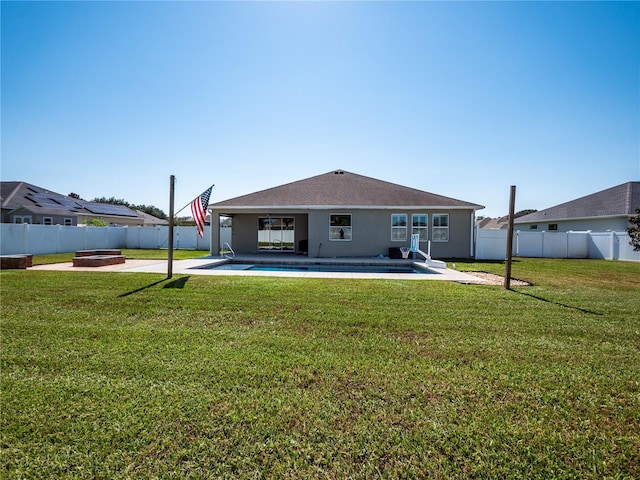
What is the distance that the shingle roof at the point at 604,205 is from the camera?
21062 millimetres

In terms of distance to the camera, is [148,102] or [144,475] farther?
[148,102]

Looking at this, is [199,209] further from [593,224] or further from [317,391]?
[593,224]

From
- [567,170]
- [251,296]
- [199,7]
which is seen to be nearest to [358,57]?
[199,7]

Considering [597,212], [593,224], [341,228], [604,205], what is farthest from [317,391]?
[604,205]

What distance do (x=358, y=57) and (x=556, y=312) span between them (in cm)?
1105

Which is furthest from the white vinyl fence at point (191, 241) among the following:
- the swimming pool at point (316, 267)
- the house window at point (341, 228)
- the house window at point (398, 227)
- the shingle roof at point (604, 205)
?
the house window at point (341, 228)

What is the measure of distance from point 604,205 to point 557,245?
7.33 metres

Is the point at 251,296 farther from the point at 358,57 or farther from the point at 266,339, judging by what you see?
the point at 358,57

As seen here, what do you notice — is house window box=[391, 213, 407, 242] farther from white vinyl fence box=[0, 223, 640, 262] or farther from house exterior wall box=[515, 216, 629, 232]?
house exterior wall box=[515, 216, 629, 232]

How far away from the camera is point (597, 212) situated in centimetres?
2239

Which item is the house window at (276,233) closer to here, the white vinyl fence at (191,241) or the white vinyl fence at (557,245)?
the white vinyl fence at (191,241)

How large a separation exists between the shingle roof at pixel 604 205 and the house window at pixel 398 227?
15.6 meters

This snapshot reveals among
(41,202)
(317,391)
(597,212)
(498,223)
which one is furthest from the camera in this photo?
(498,223)

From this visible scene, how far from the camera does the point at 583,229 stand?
2364cm
